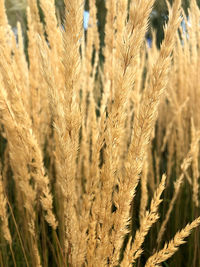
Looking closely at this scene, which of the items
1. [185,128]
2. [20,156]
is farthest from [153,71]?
[185,128]

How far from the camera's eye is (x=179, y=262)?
1299mm

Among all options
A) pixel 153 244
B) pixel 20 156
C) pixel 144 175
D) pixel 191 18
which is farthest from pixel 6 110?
pixel 191 18

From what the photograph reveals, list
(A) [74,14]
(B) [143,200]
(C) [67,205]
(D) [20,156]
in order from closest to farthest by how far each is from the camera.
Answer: (A) [74,14] < (C) [67,205] < (D) [20,156] < (B) [143,200]

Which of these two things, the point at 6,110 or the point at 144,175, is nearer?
the point at 6,110

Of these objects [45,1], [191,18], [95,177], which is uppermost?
[191,18]

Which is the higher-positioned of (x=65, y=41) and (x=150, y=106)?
(x=65, y=41)

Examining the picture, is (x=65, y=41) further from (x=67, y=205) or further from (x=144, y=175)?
(x=144, y=175)

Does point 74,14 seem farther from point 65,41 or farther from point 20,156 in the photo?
point 20,156

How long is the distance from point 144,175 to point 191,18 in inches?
33.2

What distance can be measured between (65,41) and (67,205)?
376 mm

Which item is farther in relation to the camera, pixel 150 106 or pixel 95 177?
pixel 95 177

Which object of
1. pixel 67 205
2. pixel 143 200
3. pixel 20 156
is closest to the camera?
pixel 67 205

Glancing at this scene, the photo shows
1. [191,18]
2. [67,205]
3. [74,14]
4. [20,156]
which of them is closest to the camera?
[74,14]

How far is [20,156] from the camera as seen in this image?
3.22ft
